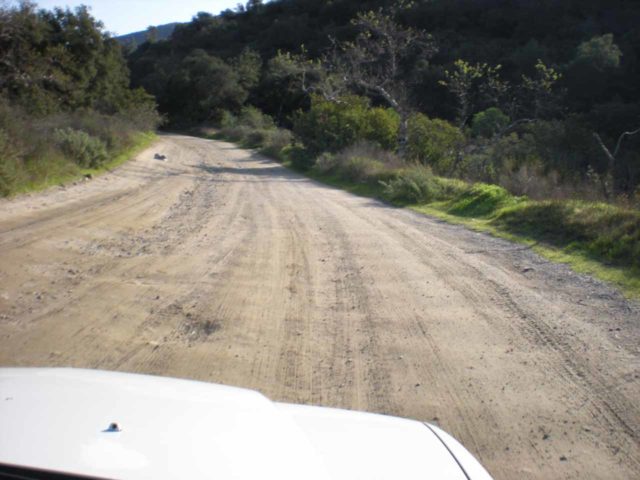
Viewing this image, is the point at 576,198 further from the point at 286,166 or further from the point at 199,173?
the point at 286,166

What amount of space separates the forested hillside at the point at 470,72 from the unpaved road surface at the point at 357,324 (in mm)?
7116

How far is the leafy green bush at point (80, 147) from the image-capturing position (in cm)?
2130

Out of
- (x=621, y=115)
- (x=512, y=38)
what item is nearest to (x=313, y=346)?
(x=621, y=115)

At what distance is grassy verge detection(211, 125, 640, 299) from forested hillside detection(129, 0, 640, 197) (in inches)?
67.5

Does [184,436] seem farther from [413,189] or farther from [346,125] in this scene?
[346,125]

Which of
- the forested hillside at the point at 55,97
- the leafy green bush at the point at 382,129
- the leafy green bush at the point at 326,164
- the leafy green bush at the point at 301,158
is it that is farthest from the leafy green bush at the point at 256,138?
the leafy green bush at the point at 326,164

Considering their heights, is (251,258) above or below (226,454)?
below

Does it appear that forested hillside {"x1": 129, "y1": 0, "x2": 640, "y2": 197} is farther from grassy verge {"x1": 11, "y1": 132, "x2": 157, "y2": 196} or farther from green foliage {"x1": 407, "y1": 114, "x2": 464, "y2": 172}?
grassy verge {"x1": 11, "y1": 132, "x2": 157, "y2": 196}

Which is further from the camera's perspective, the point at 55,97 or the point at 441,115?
the point at 441,115

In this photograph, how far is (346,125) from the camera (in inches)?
1230

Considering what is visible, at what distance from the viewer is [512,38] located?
168 feet

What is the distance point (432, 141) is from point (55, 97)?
15645 mm

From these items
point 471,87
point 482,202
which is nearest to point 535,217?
point 482,202

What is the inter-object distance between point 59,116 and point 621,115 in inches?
868
